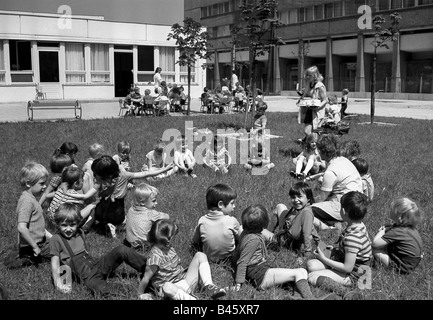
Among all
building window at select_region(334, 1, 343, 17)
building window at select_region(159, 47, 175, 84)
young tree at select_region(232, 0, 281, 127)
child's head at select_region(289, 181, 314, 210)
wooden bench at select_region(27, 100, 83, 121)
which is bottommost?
child's head at select_region(289, 181, 314, 210)

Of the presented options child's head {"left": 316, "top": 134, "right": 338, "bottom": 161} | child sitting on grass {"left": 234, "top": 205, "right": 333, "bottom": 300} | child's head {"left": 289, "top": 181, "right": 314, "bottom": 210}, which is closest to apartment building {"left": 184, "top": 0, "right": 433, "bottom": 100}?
child's head {"left": 316, "top": 134, "right": 338, "bottom": 161}

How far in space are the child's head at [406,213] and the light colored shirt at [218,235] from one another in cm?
154

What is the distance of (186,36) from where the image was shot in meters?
22.4

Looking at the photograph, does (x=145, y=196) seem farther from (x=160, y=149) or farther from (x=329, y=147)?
(x=160, y=149)

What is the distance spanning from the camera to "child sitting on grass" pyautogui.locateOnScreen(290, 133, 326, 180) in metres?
8.99

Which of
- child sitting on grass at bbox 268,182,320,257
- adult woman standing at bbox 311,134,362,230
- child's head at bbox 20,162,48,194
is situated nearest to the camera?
child's head at bbox 20,162,48,194

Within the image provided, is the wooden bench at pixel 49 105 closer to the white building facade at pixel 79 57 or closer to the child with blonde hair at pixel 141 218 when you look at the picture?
the white building facade at pixel 79 57

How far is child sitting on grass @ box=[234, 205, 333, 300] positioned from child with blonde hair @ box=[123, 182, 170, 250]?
45.0 inches

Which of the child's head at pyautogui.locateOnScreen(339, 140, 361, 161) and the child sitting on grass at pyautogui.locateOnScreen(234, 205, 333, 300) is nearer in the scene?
the child sitting on grass at pyautogui.locateOnScreen(234, 205, 333, 300)

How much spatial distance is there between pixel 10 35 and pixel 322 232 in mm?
28857

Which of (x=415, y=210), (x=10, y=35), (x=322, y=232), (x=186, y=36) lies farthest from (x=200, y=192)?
(x=10, y=35)

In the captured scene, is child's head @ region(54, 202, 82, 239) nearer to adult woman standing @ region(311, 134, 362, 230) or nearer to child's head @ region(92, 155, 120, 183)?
child's head @ region(92, 155, 120, 183)

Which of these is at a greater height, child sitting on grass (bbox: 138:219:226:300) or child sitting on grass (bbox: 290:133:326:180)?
child sitting on grass (bbox: 290:133:326:180)

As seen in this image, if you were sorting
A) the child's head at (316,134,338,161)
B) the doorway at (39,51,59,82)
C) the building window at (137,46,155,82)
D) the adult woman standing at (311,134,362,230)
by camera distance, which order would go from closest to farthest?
the adult woman standing at (311,134,362,230), the child's head at (316,134,338,161), the doorway at (39,51,59,82), the building window at (137,46,155,82)
